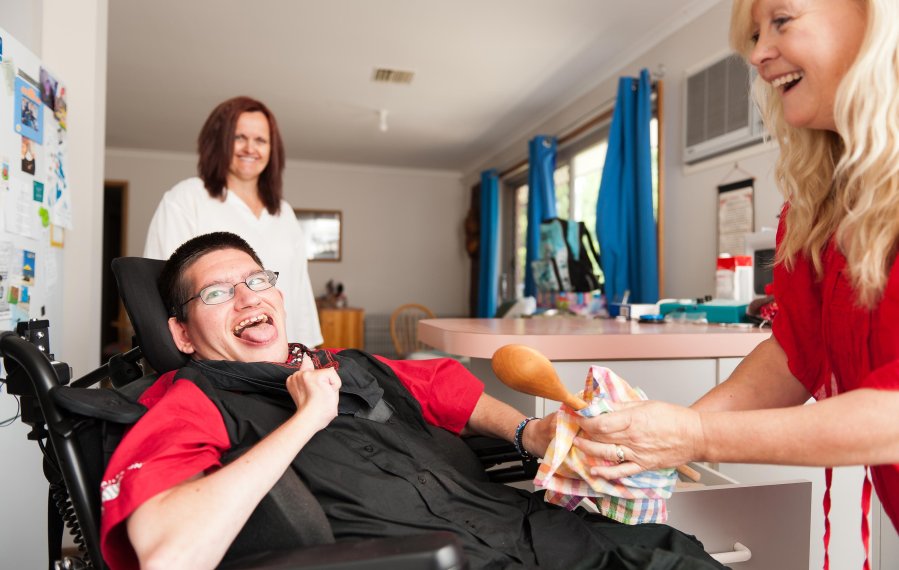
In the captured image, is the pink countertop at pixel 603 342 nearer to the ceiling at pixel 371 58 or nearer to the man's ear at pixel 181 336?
the man's ear at pixel 181 336

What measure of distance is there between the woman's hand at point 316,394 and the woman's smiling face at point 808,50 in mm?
820

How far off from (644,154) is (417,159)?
4.06 meters

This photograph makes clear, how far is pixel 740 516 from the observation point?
1.20 m

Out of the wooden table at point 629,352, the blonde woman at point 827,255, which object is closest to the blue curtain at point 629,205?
the wooden table at point 629,352

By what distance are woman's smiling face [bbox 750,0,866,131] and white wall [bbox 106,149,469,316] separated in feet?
23.0

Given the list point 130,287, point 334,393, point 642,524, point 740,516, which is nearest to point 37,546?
point 130,287

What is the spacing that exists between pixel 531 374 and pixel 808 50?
0.59 metres

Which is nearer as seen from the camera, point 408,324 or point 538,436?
point 538,436

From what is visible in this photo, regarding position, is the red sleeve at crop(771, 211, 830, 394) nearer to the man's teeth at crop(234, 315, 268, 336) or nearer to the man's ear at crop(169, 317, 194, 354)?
the man's teeth at crop(234, 315, 268, 336)

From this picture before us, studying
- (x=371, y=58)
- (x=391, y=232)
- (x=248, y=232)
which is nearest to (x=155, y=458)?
(x=248, y=232)

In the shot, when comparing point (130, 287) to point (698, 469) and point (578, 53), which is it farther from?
point (578, 53)

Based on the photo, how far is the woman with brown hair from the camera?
2141mm

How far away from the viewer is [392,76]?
4602 millimetres

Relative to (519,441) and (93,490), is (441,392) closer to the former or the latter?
(519,441)
